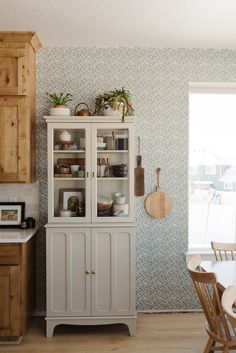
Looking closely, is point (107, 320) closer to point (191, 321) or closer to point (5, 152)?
point (191, 321)

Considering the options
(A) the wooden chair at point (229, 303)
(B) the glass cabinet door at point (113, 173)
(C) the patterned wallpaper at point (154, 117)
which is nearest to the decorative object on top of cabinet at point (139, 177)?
(C) the patterned wallpaper at point (154, 117)

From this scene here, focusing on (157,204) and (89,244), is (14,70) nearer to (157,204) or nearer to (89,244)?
(89,244)

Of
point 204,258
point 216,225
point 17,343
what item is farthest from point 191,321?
point 17,343

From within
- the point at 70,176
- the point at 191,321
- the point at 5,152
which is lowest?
the point at 191,321

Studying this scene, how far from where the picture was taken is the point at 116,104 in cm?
357

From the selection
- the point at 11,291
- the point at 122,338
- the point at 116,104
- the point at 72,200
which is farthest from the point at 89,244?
the point at 116,104

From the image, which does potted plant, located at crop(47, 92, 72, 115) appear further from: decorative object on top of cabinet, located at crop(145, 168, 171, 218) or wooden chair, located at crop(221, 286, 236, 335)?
wooden chair, located at crop(221, 286, 236, 335)

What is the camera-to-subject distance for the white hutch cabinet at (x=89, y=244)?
3.45 meters

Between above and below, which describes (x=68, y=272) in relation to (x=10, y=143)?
below

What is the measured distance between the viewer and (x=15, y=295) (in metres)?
3.23

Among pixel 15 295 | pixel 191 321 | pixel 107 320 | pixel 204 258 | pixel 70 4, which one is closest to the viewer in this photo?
pixel 70 4

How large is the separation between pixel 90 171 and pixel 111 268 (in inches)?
35.2

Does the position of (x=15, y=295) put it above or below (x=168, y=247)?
below

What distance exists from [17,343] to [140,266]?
139cm
